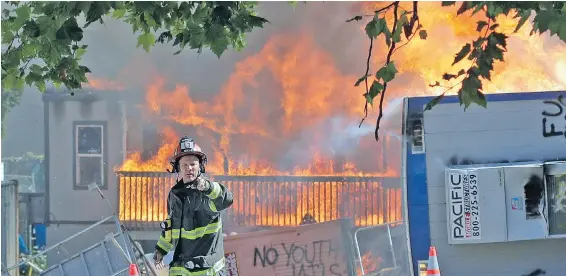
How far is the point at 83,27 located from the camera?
6.89 m

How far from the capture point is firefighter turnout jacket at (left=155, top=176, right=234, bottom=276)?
19.0 feet

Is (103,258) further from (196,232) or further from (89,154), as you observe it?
(89,154)

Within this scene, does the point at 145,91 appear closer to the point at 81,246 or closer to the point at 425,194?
the point at 81,246

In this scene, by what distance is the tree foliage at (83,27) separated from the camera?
240 inches

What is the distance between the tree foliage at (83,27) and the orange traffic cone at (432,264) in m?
2.55

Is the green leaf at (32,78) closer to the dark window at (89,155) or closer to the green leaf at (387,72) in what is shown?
the green leaf at (387,72)

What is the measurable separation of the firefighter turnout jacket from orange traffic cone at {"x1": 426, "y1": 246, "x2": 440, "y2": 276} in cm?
232

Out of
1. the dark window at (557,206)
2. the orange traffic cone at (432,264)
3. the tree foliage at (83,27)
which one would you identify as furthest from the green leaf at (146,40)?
the dark window at (557,206)

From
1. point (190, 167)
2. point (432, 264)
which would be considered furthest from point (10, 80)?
point (432, 264)

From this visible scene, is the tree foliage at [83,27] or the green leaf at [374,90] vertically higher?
the tree foliage at [83,27]

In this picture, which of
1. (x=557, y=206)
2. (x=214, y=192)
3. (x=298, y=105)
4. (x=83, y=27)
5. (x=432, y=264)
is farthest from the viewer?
(x=298, y=105)

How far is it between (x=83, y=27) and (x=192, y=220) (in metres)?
2.08

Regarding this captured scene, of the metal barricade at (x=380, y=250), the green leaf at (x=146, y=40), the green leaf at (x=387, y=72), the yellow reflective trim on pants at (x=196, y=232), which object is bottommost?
the metal barricade at (x=380, y=250)

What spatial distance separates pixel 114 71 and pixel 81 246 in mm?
3136
